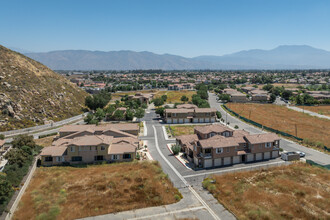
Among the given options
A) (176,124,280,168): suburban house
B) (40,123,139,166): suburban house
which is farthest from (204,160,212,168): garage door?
(40,123,139,166): suburban house

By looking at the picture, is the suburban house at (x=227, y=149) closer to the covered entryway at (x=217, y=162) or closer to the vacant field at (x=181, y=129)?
the covered entryway at (x=217, y=162)

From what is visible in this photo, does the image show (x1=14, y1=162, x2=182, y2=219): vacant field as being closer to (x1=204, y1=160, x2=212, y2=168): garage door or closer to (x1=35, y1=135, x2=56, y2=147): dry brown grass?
(x1=204, y1=160, x2=212, y2=168): garage door

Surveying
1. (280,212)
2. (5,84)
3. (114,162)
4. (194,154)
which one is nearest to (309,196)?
(280,212)

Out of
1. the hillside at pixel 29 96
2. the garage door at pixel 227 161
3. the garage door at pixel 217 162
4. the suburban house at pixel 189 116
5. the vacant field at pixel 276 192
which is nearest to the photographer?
the vacant field at pixel 276 192

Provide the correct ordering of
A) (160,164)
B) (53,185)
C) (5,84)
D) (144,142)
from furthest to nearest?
(5,84) < (144,142) < (160,164) < (53,185)

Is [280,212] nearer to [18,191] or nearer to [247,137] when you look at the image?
[247,137]

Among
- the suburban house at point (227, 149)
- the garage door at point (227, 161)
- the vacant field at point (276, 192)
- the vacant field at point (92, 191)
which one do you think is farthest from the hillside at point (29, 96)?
the vacant field at point (276, 192)
